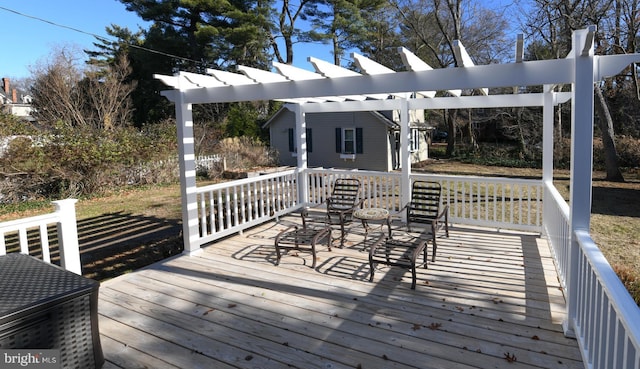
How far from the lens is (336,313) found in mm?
3346

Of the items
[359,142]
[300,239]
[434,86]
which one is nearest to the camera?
[434,86]

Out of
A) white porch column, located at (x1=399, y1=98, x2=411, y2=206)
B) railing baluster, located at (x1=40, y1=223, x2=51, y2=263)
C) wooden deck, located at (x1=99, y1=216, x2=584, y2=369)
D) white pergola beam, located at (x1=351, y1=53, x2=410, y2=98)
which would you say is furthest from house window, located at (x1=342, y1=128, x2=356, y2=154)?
railing baluster, located at (x1=40, y1=223, x2=51, y2=263)

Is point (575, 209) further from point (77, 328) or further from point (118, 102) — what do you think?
point (118, 102)

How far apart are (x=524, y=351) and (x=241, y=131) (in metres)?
18.1

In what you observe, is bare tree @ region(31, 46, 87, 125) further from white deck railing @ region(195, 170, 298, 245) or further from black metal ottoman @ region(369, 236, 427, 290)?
black metal ottoman @ region(369, 236, 427, 290)

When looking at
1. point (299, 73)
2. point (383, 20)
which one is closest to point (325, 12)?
point (383, 20)

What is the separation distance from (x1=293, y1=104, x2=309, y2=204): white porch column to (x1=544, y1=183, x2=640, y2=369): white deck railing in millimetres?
4753

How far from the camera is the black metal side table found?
6.45 feet

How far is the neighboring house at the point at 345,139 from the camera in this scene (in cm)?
1694

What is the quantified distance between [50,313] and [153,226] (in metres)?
5.96

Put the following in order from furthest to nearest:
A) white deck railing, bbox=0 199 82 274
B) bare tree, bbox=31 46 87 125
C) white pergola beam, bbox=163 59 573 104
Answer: bare tree, bbox=31 46 87 125
white pergola beam, bbox=163 59 573 104
white deck railing, bbox=0 199 82 274

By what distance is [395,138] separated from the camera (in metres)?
17.8

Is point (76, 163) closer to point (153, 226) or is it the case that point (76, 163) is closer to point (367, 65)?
point (153, 226)

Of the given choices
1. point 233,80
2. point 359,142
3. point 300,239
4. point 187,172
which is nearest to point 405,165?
point 300,239
